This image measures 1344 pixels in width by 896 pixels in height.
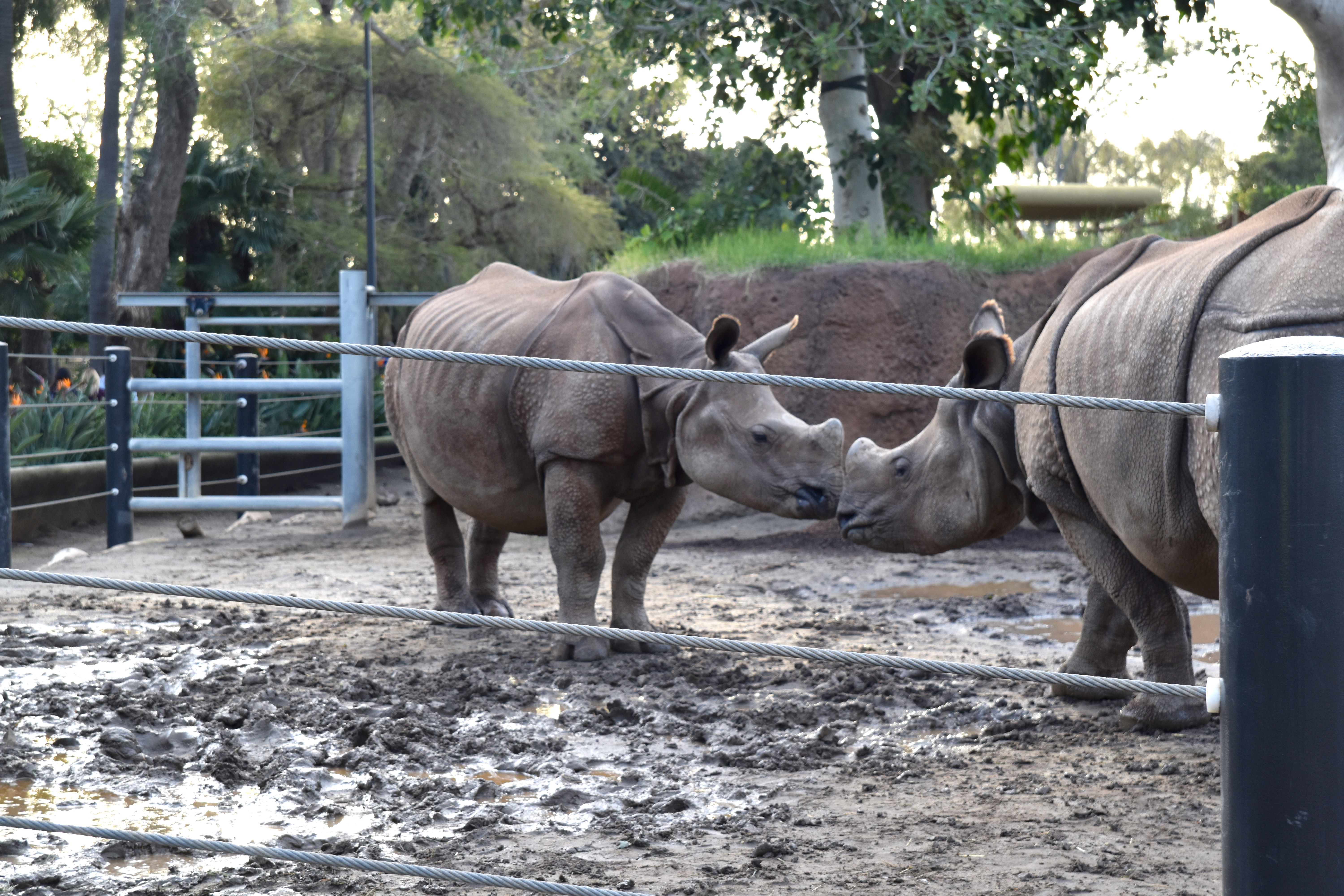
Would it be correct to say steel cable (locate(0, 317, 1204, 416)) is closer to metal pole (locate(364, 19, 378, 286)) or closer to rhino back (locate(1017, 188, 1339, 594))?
rhino back (locate(1017, 188, 1339, 594))

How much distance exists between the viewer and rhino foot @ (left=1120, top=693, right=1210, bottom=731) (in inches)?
153

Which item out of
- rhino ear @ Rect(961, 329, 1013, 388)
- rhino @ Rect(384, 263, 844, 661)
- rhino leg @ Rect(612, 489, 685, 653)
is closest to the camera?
rhino ear @ Rect(961, 329, 1013, 388)

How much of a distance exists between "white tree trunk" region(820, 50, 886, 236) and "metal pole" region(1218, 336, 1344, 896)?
9111mm

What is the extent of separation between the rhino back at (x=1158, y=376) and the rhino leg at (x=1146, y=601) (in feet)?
0.61

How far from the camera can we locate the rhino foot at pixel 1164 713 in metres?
3.88

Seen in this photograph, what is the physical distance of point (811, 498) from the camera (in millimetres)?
4598

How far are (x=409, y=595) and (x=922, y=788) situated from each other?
3728 mm

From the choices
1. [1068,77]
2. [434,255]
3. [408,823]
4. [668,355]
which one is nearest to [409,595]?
[668,355]

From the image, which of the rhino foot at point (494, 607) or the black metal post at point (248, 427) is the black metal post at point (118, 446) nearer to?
the black metal post at point (248, 427)

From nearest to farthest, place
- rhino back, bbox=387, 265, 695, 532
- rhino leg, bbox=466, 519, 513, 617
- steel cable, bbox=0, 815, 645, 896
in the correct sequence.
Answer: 1. steel cable, bbox=0, 815, 645, 896
2. rhino back, bbox=387, 265, 695, 532
3. rhino leg, bbox=466, 519, 513, 617

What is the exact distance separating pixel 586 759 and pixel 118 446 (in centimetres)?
607

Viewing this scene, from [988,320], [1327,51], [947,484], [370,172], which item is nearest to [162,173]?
[370,172]

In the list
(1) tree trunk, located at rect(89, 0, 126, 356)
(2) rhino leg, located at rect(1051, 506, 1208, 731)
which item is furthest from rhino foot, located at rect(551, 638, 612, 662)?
(1) tree trunk, located at rect(89, 0, 126, 356)

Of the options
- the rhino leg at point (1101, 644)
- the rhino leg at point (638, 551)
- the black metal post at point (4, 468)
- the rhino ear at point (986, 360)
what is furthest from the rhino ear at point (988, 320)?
the black metal post at point (4, 468)
